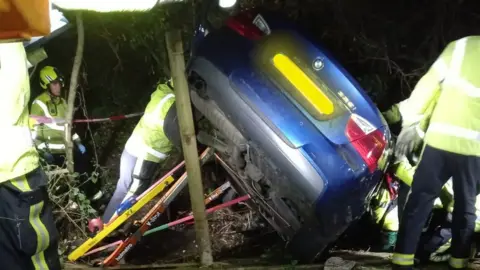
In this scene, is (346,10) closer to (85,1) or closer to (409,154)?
(409,154)

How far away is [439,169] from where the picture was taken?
431 centimetres

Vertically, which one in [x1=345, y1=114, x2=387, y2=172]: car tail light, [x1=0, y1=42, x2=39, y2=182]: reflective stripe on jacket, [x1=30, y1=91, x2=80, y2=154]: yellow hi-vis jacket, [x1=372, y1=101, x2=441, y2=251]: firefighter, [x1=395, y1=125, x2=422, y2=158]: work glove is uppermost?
[x1=0, y1=42, x2=39, y2=182]: reflective stripe on jacket

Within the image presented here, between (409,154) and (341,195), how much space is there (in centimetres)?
81

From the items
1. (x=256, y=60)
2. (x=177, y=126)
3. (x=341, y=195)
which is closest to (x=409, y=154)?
(x=341, y=195)

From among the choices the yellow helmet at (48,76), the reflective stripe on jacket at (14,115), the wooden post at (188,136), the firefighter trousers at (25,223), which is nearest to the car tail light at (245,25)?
the wooden post at (188,136)

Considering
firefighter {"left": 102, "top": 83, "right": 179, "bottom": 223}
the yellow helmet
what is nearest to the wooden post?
firefighter {"left": 102, "top": 83, "right": 179, "bottom": 223}

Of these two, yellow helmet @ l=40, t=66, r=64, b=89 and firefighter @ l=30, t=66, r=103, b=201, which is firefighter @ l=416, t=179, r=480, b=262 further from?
yellow helmet @ l=40, t=66, r=64, b=89

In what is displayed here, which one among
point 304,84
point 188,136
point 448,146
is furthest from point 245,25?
point 448,146

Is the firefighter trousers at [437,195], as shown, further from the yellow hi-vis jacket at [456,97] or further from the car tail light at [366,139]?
the car tail light at [366,139]

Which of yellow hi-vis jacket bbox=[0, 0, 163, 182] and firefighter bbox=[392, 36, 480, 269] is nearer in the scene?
yellow hi-vis jacket bbox=[0, 0, 163, 182]

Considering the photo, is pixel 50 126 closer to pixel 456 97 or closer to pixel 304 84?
pixel 304 84

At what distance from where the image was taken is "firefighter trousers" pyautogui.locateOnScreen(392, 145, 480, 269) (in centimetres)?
429

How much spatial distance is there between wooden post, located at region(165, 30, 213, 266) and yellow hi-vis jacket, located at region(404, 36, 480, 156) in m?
1.71

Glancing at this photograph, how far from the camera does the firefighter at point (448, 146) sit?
13.7ft
